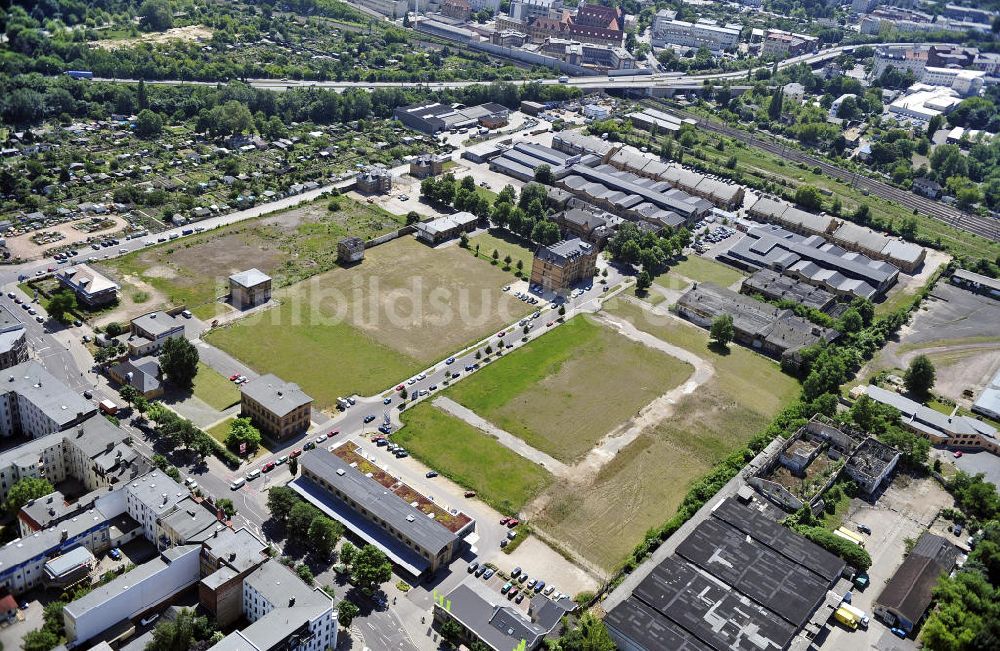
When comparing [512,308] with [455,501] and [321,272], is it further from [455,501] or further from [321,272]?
[455,501]

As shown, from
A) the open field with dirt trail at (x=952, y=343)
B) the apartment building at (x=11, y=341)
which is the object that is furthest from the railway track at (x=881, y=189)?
the apartment building at (x=11, y=341)

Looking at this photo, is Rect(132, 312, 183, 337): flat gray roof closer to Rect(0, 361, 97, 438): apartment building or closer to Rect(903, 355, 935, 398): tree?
Rect(0, 361, 97, 438): apartment building

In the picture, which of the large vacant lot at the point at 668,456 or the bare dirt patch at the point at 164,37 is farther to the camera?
the bare dirt patch at the point at 164,37

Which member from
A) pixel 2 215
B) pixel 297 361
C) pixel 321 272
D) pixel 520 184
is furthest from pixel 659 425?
pixel 2 215

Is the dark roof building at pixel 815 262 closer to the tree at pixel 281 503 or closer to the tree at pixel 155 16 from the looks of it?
the tree at pixel 281 503

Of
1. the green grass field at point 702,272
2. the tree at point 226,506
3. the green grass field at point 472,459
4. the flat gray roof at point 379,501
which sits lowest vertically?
the green grass field at point 472,459
